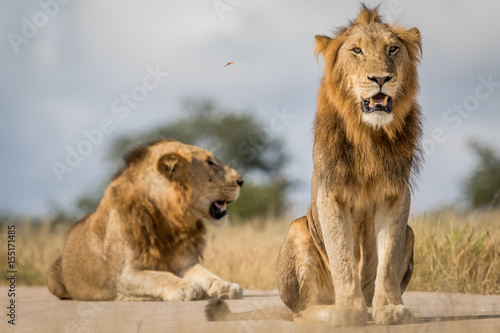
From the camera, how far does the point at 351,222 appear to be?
180 inches

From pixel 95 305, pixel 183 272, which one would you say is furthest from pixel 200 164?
pixel 95 305

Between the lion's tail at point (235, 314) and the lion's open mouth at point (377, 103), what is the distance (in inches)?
57.1

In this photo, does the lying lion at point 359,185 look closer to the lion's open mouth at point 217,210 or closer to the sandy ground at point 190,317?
the sandy ground at point 190,317

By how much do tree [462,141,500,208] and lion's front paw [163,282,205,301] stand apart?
16.2 meters

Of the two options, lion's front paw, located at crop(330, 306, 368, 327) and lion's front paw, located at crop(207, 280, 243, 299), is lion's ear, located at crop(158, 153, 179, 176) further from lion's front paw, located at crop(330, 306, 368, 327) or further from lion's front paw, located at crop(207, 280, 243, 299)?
lion's front paw, located at crop(330, 306, 368, 327)

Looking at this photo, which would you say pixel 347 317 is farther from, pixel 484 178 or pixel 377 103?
pixel 484 178

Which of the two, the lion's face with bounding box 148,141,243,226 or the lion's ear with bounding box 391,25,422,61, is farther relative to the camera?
the lion's face with bounding box 148,141,243,226

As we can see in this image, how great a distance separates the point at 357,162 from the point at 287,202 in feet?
62.1

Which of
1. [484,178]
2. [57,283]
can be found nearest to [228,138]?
[484,178]

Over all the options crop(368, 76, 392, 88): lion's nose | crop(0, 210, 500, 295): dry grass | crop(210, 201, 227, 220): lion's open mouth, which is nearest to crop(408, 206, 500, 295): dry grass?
crop(0, 210, 500, 295): dry grass

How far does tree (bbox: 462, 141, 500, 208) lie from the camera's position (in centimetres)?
2266

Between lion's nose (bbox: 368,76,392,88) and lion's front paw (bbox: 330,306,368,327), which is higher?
lion's nose (bbox: 368,76,392,88)

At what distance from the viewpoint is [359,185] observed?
4.51 meters

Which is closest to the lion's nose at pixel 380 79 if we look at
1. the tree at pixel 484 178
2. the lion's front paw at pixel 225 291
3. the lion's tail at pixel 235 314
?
the lion's tail at pixel 235 314
